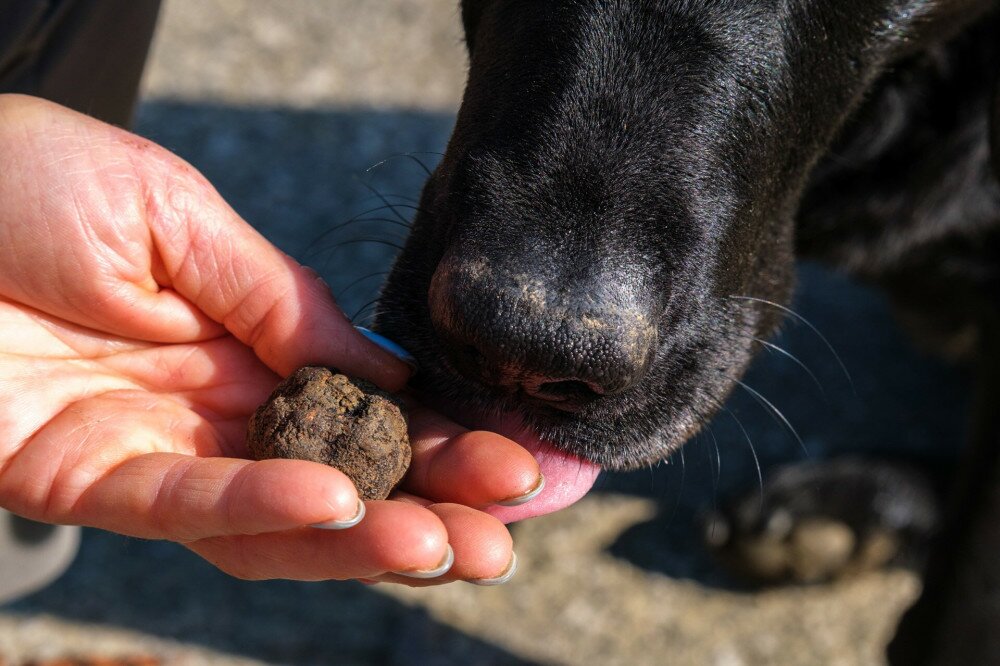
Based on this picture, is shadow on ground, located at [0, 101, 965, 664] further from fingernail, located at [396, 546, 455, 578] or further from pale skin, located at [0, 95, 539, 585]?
fingernail, located at [396, 546, 455, 578]

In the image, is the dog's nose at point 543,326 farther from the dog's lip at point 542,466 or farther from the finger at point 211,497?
the finger at point 211,497

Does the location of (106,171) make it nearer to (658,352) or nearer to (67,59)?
(67,59)

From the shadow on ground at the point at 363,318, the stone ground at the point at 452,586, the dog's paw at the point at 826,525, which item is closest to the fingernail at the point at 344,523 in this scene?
the shadow on ground at the point at 363,318

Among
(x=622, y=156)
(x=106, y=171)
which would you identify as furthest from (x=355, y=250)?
(x=622, y=156)

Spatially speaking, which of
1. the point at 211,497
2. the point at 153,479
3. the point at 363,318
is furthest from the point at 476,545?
the point at 363,318

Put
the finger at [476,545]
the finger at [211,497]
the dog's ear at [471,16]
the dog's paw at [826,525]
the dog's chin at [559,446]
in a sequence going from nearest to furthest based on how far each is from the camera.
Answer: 1. the finger at [211,497]
2. the finger at [476,545]
3. the dog's chin at [559,446]
4. the dog's ear at [471,16]
5. the dog's paw at [826,525]
